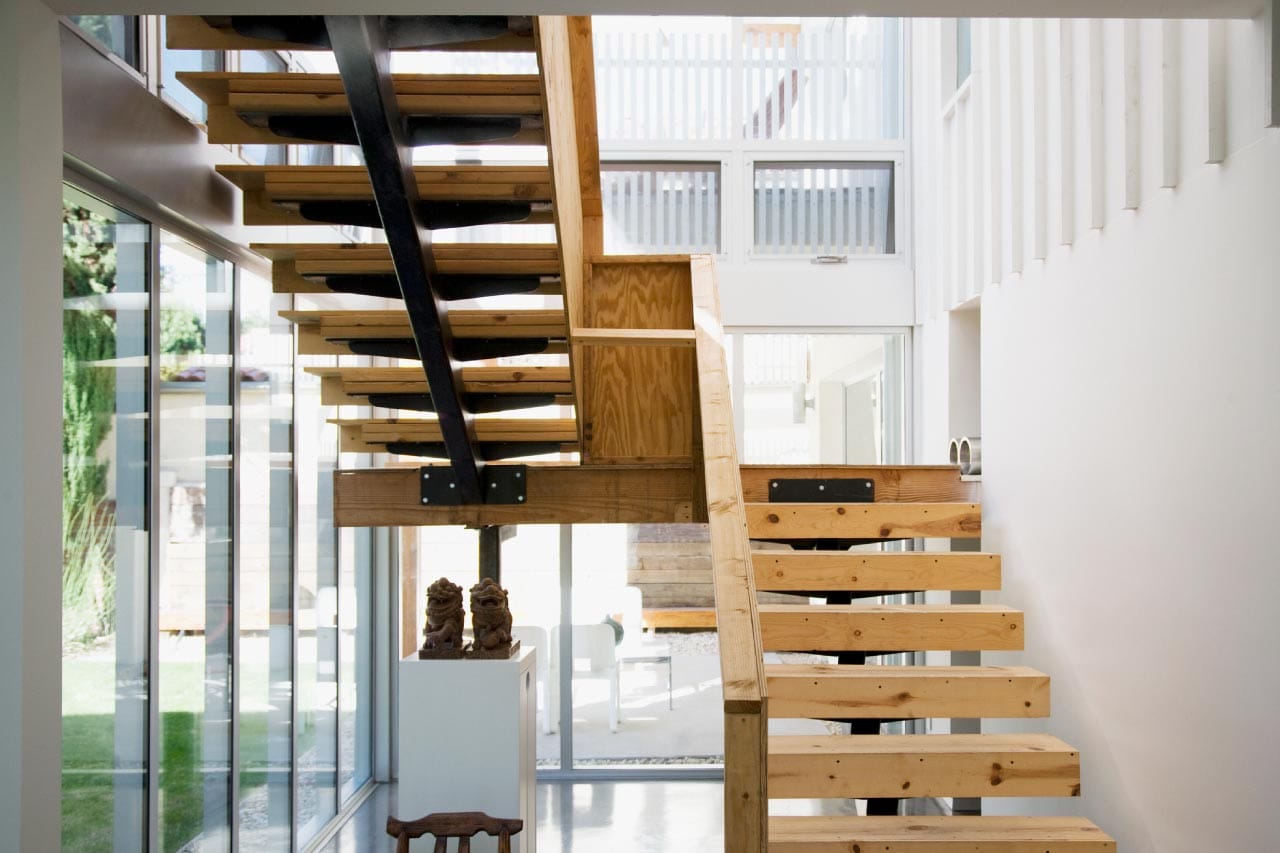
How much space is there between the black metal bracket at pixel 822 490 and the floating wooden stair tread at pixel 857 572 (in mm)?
451

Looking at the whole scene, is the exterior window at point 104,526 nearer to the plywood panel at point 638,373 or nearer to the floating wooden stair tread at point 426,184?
the floating wooden stair tread at point 426,184

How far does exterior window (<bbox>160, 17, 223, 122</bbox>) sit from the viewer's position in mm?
3607

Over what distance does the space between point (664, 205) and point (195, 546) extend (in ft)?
13.0

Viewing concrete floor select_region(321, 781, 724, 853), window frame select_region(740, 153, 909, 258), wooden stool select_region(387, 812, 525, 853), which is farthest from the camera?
window frame select_region(740, 153, 909, 258)

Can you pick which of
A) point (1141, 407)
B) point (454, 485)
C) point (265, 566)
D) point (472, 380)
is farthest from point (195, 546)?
point (1141, 407)

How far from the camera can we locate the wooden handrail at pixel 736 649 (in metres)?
1.89

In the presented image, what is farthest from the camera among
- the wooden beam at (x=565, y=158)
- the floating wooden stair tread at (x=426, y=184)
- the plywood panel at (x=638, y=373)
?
the plywood panel at (x=638, y=373)

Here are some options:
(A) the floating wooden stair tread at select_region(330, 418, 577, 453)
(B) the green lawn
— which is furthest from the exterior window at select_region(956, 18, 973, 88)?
(B) the green lawn

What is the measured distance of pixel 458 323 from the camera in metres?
3.94

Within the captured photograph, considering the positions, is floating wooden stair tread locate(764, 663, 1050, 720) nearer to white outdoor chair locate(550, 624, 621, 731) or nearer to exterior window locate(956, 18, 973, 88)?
exterior window locate(956, 18, 973, 88)

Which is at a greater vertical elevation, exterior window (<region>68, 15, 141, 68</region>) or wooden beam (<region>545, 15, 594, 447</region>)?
exterior window (<region>68, 15, 141, 68</region>)

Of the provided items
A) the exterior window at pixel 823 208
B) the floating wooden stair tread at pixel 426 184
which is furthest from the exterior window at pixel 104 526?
the exterior window at pixel 823 208

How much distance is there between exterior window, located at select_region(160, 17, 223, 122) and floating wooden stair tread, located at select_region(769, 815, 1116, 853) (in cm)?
270

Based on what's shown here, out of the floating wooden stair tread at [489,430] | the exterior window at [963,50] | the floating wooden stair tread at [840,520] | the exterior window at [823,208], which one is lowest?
the floating wooden stair tread at [840,520]
